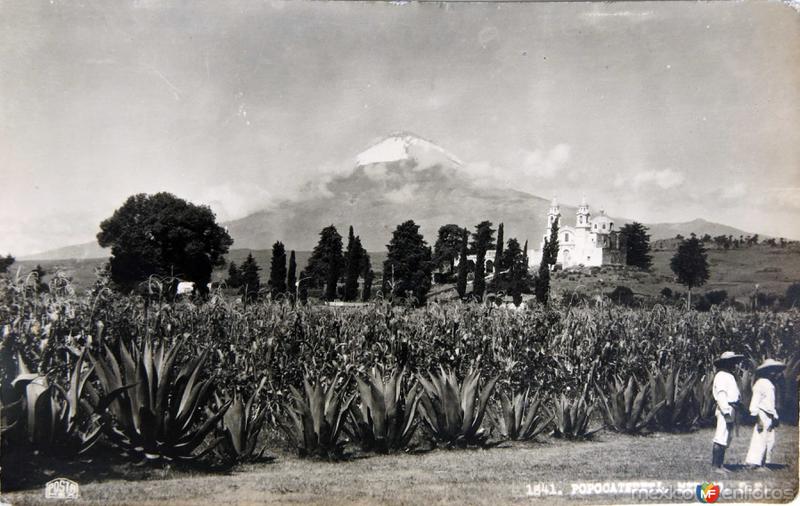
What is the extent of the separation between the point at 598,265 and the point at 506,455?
17.8 ft

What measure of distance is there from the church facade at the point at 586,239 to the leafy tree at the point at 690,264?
855mm

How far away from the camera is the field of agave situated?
5781 mm

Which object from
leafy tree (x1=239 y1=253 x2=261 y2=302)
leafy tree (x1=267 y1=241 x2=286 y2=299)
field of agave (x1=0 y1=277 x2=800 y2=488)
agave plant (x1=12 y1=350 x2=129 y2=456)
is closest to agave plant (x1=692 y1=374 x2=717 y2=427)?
field of agave (x1=0 y1=277 x2=800 y2=488)

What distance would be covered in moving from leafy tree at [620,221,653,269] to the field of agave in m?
0.81

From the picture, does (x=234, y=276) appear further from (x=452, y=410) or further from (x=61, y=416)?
(x=452, y=410)

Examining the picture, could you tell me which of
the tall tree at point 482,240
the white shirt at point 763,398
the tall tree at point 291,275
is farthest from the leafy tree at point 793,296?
the tall tree at point 291,275

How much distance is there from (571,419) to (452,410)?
1.78 m

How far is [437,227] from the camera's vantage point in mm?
8406

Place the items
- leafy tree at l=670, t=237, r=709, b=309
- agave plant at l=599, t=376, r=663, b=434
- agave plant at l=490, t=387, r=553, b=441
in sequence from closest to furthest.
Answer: agave plant at l=490, t=387, r=553, b=441 → agave plant at l=599, t=376, r=663, b=434 → leafy tree at l=670, t=237, r=709, b=309

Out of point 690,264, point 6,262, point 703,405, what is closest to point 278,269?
point 6,262

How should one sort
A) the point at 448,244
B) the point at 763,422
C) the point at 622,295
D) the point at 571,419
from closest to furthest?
the point at 763,422 < the point at 571,419 < the point at 448,244 < the point at 622,295

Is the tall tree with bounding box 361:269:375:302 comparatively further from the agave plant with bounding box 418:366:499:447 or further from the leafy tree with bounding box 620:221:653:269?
the leafy tree with bounding box 620:221:653:269

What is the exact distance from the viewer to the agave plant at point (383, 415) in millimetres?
6266

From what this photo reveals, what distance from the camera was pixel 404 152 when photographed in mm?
7734
